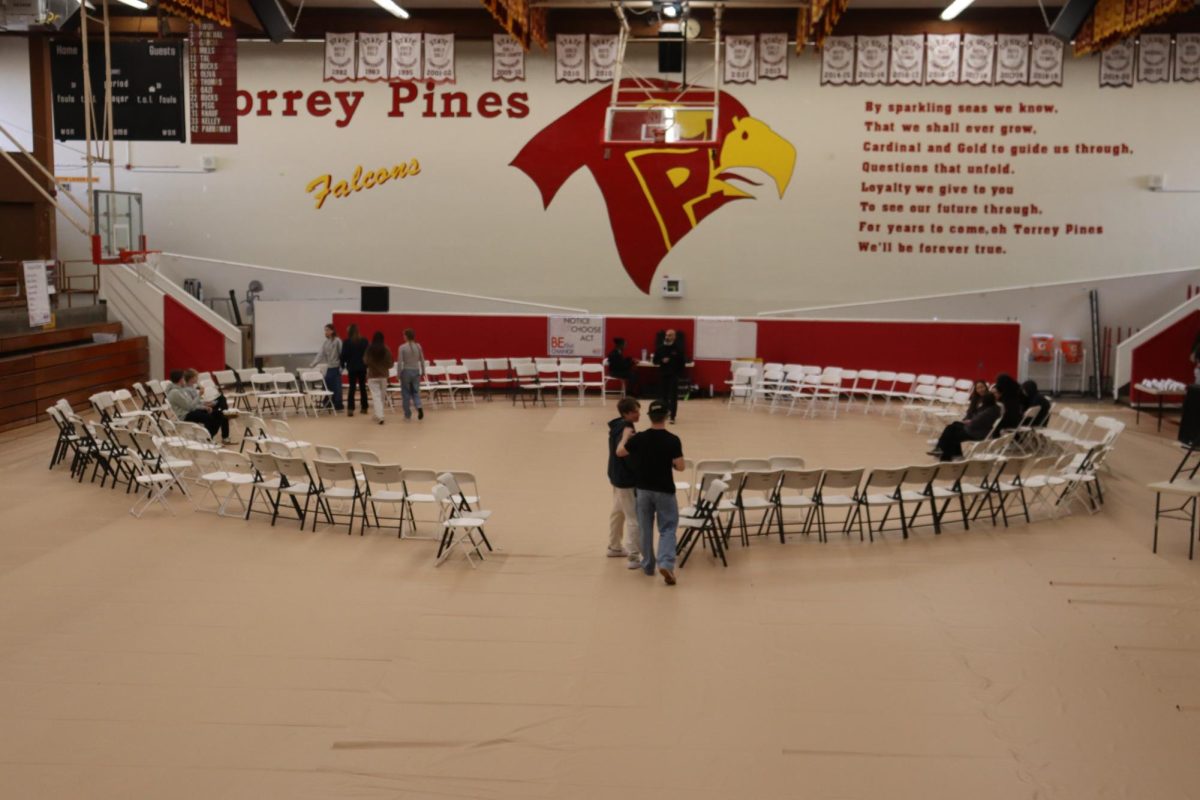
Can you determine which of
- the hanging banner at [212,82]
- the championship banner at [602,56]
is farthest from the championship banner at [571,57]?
the hanging banner at [212,82]

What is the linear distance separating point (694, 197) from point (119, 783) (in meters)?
16.4

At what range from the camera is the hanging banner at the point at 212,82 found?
55.8 ft

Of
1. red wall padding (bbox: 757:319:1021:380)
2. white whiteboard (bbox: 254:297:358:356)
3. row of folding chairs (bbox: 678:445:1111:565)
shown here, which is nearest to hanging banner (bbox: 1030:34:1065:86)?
red wall padding (bbox: 757:319:1021:380)

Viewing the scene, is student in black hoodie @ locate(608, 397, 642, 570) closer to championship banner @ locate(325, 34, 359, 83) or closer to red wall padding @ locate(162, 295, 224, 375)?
red wall padding @ locate(162, 295, 224, 375)

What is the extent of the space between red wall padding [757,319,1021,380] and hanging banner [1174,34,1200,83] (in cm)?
484

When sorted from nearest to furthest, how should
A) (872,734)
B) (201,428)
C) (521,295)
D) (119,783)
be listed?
(119,783) → (872,734) → (201,428) → (521,295)

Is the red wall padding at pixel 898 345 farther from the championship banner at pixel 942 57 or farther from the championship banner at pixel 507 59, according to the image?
the championship banner at pixel 507 59

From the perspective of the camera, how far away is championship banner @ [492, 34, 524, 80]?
66.0 feet

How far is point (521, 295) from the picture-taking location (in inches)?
823

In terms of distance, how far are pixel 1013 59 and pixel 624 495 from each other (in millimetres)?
13781

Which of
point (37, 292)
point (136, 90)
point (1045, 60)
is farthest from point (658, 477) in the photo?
point (1045, 60)

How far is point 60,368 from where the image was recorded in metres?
16.5

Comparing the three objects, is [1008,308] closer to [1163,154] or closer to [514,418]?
[1163,154]

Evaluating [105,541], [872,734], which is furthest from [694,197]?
[872,734]
